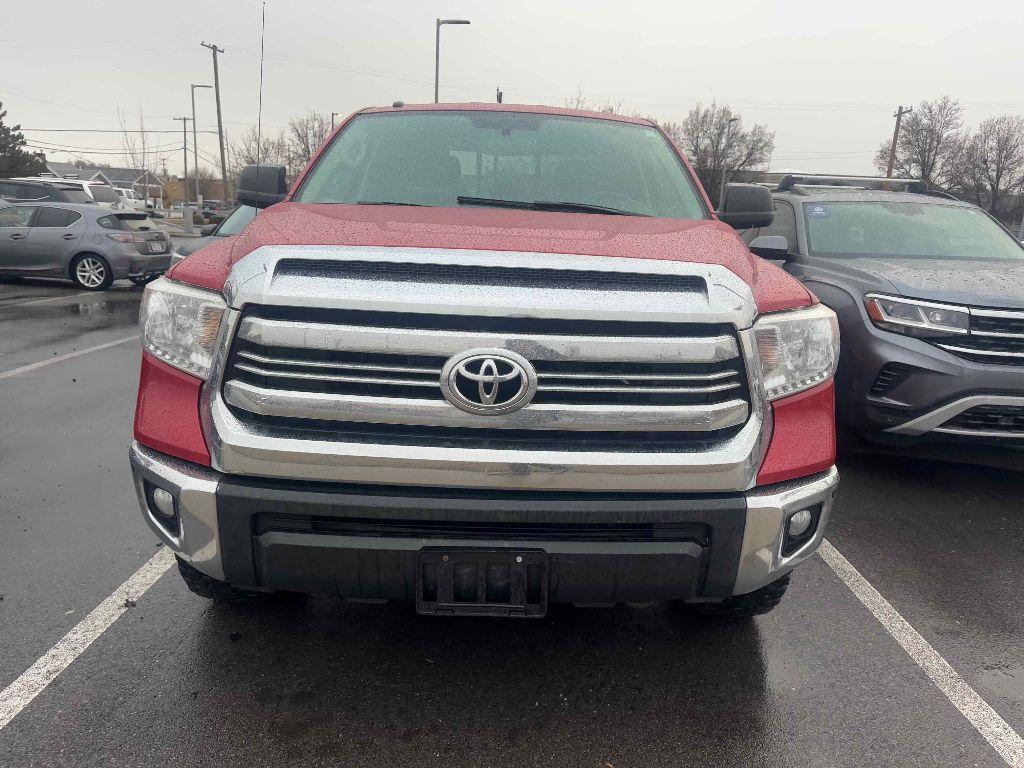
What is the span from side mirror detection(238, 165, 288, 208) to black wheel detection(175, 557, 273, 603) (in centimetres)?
190

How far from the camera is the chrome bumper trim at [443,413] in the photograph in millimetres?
2002

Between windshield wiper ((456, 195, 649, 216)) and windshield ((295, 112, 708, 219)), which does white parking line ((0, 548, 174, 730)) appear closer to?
windshield ((295, 112, 708, 219))

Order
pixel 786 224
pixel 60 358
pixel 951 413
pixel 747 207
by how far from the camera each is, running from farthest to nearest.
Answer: pixel 60 358
pixel 786 224
pixel 951 413
pixel 747 207

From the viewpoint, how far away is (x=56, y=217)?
13.2m

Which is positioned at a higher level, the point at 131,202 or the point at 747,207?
the point at 747,207

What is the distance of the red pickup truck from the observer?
1998 millimetres

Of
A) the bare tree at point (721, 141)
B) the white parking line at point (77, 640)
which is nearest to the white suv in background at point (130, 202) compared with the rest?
the white parking line at point (77, 640)

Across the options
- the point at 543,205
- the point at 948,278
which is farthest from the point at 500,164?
the point at 948,278

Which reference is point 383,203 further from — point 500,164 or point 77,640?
point 77,640

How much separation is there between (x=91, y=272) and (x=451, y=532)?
13593 millimetres

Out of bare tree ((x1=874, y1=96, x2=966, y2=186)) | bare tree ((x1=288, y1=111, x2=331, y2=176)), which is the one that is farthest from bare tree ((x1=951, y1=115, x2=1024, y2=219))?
bare tree ((x1=288, y1=111, x2=331, y2=176))

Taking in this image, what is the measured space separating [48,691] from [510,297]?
1.94 metres

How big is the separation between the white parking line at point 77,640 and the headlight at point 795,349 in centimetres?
245

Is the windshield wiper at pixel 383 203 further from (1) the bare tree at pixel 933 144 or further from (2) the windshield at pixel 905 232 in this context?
(1) the bare tree at pixel 933 144
